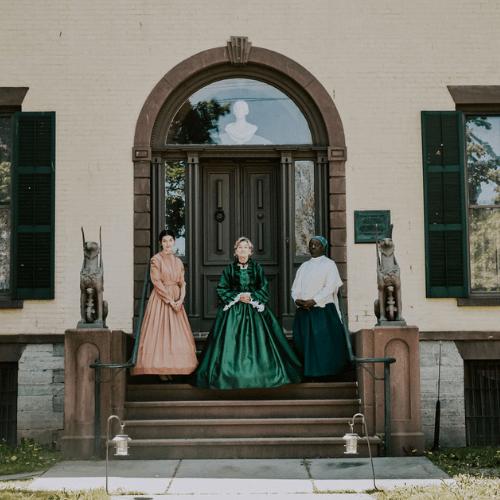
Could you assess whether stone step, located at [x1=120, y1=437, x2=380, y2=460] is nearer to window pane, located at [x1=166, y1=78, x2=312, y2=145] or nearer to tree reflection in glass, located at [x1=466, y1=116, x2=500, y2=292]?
tree reflection in glass, located at [x1=466, y1=116, x2=500, y2=292]

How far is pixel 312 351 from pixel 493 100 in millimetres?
4119

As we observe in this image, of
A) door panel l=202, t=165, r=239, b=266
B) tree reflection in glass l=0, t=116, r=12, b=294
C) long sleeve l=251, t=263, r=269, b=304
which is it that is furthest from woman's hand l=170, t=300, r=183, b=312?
tree reflection in glass l=0, t=116, r=12, b=294

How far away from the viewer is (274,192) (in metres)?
10.2

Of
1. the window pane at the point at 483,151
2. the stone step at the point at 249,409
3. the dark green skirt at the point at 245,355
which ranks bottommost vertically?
the stone step at the point at 249,409

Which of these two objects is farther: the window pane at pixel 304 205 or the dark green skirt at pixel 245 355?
the window pane at pixel 304 205

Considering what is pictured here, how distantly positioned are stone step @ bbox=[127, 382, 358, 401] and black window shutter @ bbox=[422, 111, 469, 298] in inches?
77.8

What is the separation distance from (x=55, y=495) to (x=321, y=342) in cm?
360

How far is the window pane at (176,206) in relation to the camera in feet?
32.9

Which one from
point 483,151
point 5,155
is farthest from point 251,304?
point 5,155

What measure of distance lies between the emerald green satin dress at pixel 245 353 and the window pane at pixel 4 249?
2.98 meters

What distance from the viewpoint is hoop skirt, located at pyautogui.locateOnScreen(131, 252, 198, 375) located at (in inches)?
333

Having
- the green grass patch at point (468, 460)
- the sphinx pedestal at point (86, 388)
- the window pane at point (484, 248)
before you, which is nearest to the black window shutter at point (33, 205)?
the sphinx pedestal at point (86, 388)

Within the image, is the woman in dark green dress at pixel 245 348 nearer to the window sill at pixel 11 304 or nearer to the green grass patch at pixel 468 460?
the green grass patch at pixel 468 460

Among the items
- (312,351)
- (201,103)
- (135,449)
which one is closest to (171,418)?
(135,449)
